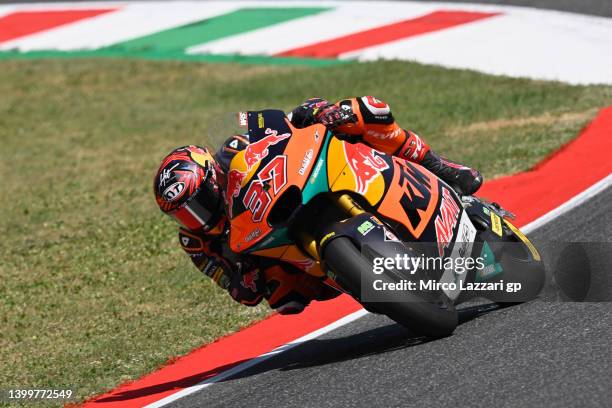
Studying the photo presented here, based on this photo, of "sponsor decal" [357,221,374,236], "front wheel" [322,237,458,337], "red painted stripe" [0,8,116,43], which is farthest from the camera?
"red painted stripe" [0,8,116,43]

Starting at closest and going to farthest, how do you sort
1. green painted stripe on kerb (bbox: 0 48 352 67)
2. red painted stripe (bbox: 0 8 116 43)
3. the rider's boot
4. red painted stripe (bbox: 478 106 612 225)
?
the rider's boot, red painted stripe (bbox: 478 106 612 225), green painted stripe on kerb (bbox: 0 48 352 67), red painted stripe (bbox: 0 8 116 43)

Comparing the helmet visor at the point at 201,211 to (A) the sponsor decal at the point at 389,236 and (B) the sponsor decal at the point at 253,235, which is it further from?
(A) the sponsor decal at the point at 389,236

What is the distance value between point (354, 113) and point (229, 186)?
0.97 m

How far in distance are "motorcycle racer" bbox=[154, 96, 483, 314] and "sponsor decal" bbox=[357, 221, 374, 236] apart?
83 centimetres

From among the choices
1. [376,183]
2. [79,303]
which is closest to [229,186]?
[376,183]

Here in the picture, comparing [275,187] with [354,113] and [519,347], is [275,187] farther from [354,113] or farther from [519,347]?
[519,347]

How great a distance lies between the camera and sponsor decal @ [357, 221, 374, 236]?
6.35m

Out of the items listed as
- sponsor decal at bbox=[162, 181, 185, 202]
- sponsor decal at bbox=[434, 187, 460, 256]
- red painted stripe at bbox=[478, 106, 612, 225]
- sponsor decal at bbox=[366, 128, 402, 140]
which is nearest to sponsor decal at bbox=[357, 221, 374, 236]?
sponsor decal at bbox=[434, 187, 460, 256]

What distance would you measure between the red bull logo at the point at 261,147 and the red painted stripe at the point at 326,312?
1.69 meters

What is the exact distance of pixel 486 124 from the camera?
49.1ft

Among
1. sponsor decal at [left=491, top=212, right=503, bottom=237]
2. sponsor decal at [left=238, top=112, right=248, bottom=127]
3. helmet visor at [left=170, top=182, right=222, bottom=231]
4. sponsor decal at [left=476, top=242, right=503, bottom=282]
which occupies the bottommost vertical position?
sponsor decal at [left=476, top=242, right=503, bottom=282]

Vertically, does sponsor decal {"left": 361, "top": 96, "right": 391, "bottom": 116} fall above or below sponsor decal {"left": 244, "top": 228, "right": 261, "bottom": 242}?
above

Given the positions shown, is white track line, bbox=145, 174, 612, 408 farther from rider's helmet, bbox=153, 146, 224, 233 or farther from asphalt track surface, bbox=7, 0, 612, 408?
rider's helmet, bbox=153, 146, 224, 233

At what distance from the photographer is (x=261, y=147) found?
6.66 meters
